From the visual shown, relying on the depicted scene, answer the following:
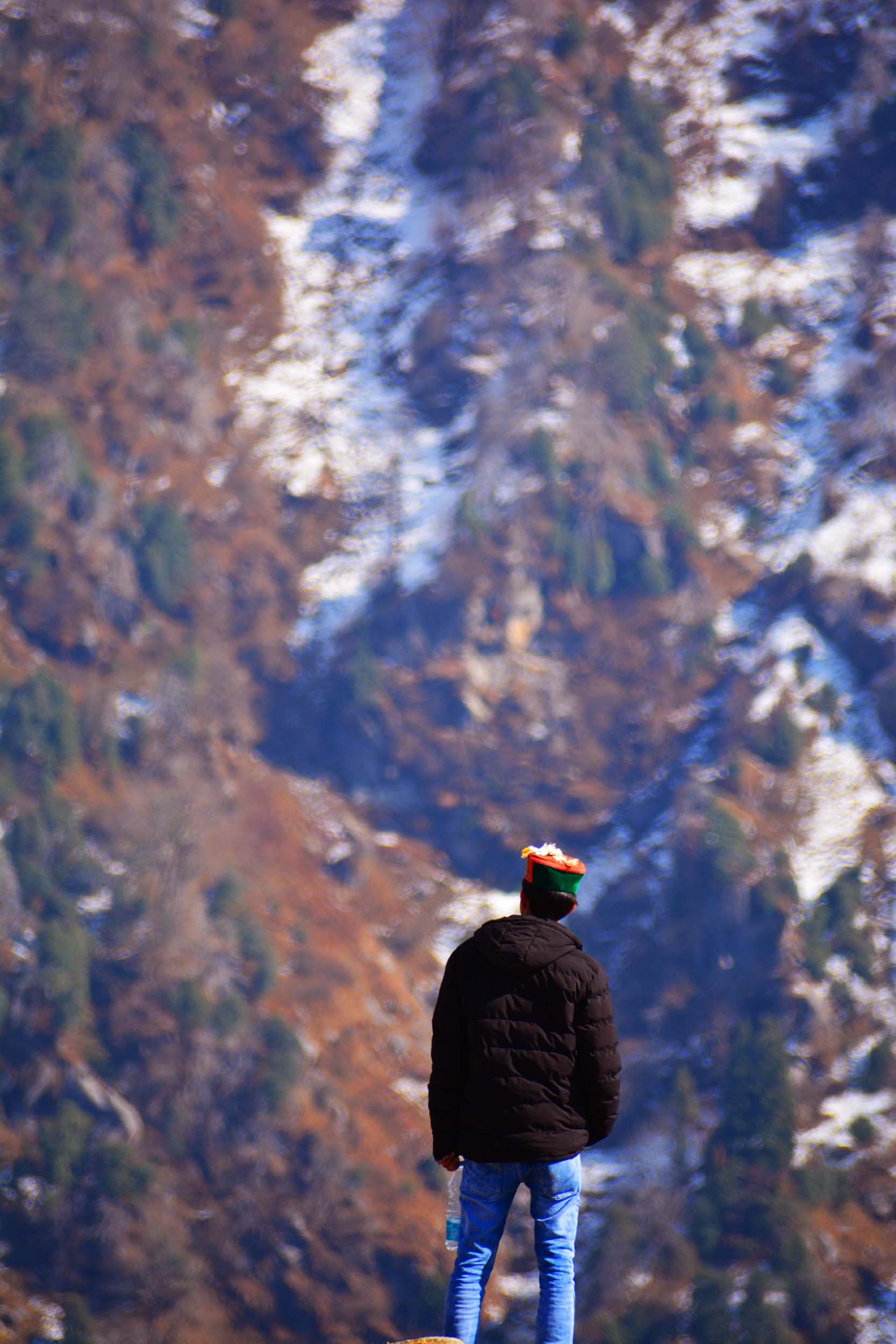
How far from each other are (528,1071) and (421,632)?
37893mm

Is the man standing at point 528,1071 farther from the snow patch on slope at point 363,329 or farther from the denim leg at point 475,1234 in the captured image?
the snow patch on slope at point 363,329

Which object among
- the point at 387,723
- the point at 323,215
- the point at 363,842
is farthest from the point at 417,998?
the point at 323,215

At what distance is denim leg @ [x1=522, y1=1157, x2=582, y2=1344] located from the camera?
18.9ft

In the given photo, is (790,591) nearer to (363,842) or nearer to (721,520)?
(721,520)

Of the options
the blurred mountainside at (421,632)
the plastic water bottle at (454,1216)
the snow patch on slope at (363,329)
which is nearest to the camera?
the plastic water bottle at (454,1216)

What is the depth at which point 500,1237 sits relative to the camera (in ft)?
19.0

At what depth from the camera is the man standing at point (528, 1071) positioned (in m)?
5.60

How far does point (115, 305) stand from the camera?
154ft

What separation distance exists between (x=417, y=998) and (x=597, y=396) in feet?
69.2

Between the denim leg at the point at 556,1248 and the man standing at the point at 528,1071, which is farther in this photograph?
the denim leg at the point at 556,1248

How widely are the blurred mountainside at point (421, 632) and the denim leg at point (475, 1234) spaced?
31422 mm

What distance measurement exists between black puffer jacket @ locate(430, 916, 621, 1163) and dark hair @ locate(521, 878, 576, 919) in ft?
0.20

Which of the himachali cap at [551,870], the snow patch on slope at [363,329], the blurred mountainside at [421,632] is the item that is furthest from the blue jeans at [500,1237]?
the snow patch on slope at [363,329]

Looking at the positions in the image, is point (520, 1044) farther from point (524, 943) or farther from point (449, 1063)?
point (524, 943)
